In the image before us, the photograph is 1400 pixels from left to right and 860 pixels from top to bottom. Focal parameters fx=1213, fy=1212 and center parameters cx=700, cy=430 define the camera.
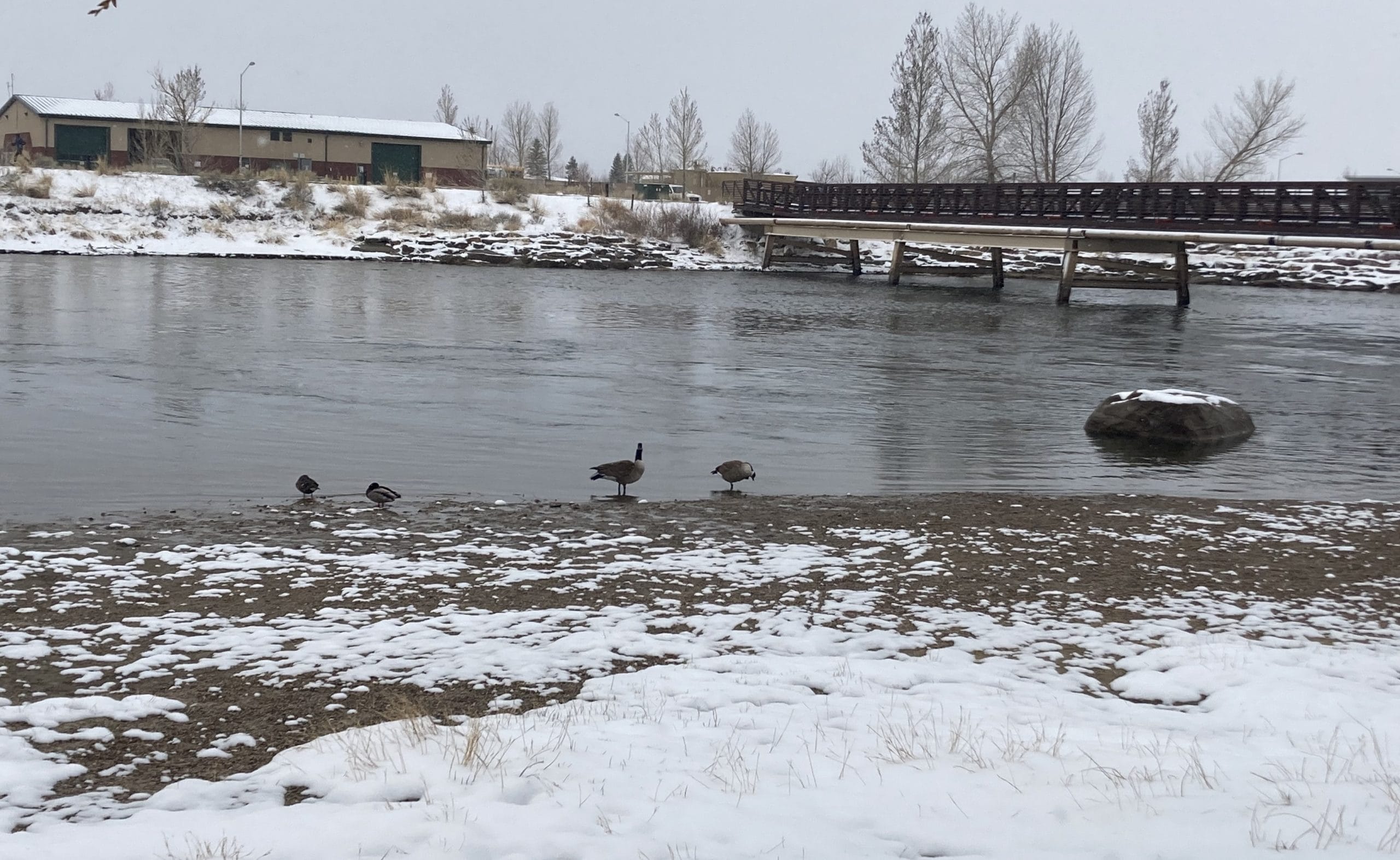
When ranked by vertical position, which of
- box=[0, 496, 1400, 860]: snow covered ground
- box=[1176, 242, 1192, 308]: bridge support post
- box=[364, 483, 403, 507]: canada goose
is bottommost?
box=[0, 496, 1400, 860]: snow covered ground

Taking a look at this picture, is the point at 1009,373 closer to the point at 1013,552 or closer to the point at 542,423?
the point at 542,423

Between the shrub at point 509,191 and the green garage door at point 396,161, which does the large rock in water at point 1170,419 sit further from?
the green garage door at point 396,161

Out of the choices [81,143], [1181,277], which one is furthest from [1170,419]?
[81,143]

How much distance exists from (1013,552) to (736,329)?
21216mm

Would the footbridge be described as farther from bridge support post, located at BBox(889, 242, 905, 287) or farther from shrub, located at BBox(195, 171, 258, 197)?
shrub, located at BBox(195, 171, 258, 197)

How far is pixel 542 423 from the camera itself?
51.6 ft

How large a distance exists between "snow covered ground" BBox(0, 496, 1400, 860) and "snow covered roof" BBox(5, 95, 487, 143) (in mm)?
75374

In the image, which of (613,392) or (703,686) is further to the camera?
(613,392)

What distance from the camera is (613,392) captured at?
19.0 m

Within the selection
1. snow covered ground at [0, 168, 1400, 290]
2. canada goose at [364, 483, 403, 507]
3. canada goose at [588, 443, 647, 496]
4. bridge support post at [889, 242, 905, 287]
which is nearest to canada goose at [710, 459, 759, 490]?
canada goose at [588, 443, 647, 496]

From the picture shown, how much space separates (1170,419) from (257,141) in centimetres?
7410

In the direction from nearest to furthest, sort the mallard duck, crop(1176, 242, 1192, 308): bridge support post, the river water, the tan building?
the mallard duck → the river water → crop(1176, 242, 1192, 308): bridge support post → the tan building

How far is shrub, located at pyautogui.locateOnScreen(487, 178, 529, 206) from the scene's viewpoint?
64.1 meters

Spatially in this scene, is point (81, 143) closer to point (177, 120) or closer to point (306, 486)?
point (177, 120)
